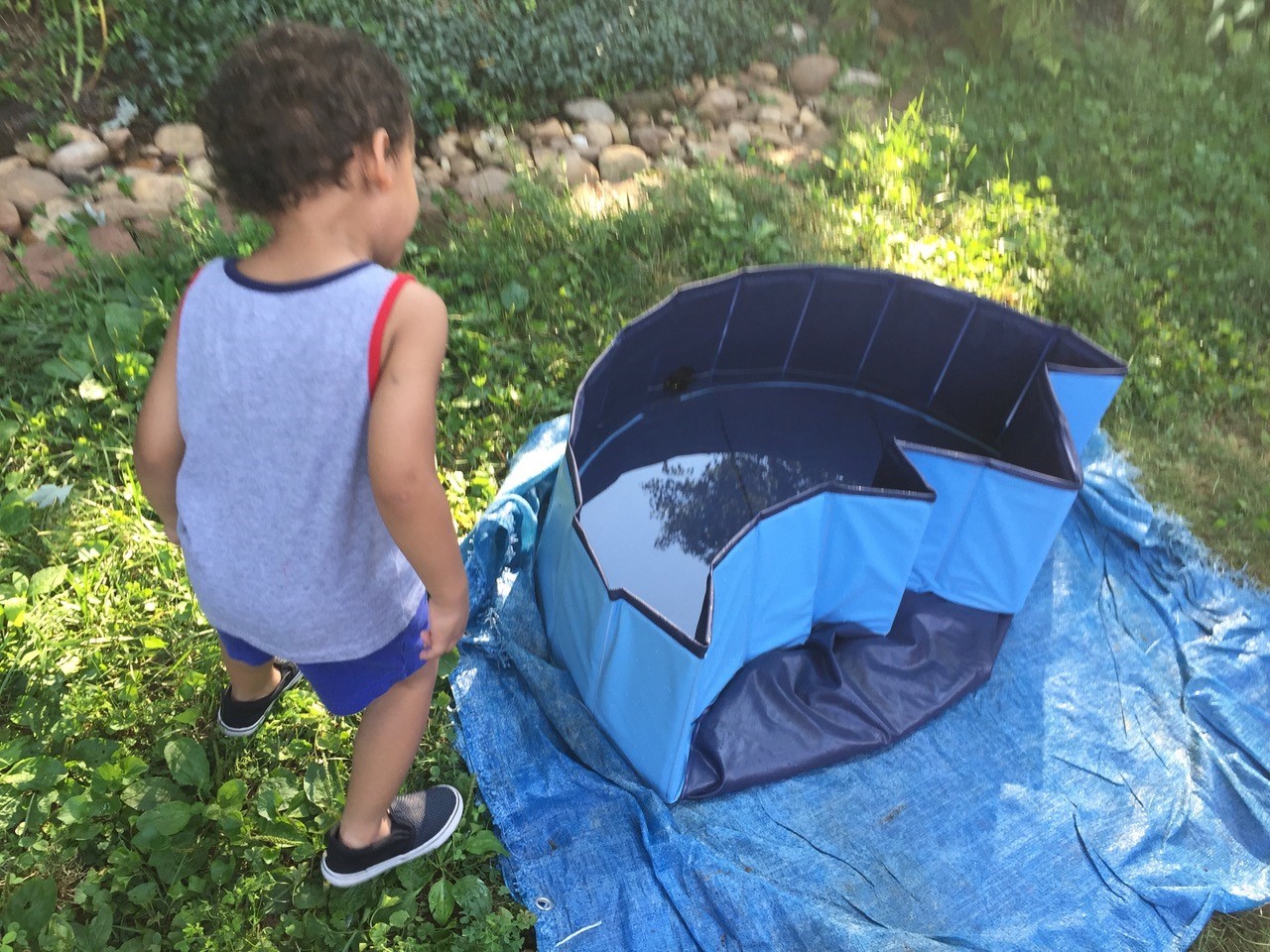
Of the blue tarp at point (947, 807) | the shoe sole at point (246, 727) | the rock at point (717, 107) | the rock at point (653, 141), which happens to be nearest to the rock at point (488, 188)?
the rock at point (653, 141)

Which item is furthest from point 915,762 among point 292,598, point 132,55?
point 132,55

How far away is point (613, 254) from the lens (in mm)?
3068

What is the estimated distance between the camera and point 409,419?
109 cm

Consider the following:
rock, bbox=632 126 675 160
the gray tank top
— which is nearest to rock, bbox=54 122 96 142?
rock, bbox=632 126 675 160

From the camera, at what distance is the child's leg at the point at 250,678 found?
170 centimetres

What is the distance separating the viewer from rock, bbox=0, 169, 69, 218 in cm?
292

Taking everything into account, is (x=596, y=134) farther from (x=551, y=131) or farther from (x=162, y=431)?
(x=162, y=431)

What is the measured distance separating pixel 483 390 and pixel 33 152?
190cm

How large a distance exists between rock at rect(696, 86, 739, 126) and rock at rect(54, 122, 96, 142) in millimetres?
2365

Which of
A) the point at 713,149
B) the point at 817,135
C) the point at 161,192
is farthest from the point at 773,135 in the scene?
the point at 161,192

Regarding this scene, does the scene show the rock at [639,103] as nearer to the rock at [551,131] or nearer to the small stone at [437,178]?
the rock at [551,131]

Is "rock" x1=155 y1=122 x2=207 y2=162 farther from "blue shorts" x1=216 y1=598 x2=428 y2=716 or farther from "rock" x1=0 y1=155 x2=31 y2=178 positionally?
"blue shorts" x1=216 y1=598 x2=428 y2=716

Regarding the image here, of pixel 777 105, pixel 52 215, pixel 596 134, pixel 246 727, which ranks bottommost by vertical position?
pixel 246 727

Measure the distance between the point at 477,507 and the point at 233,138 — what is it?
1.42 metres
